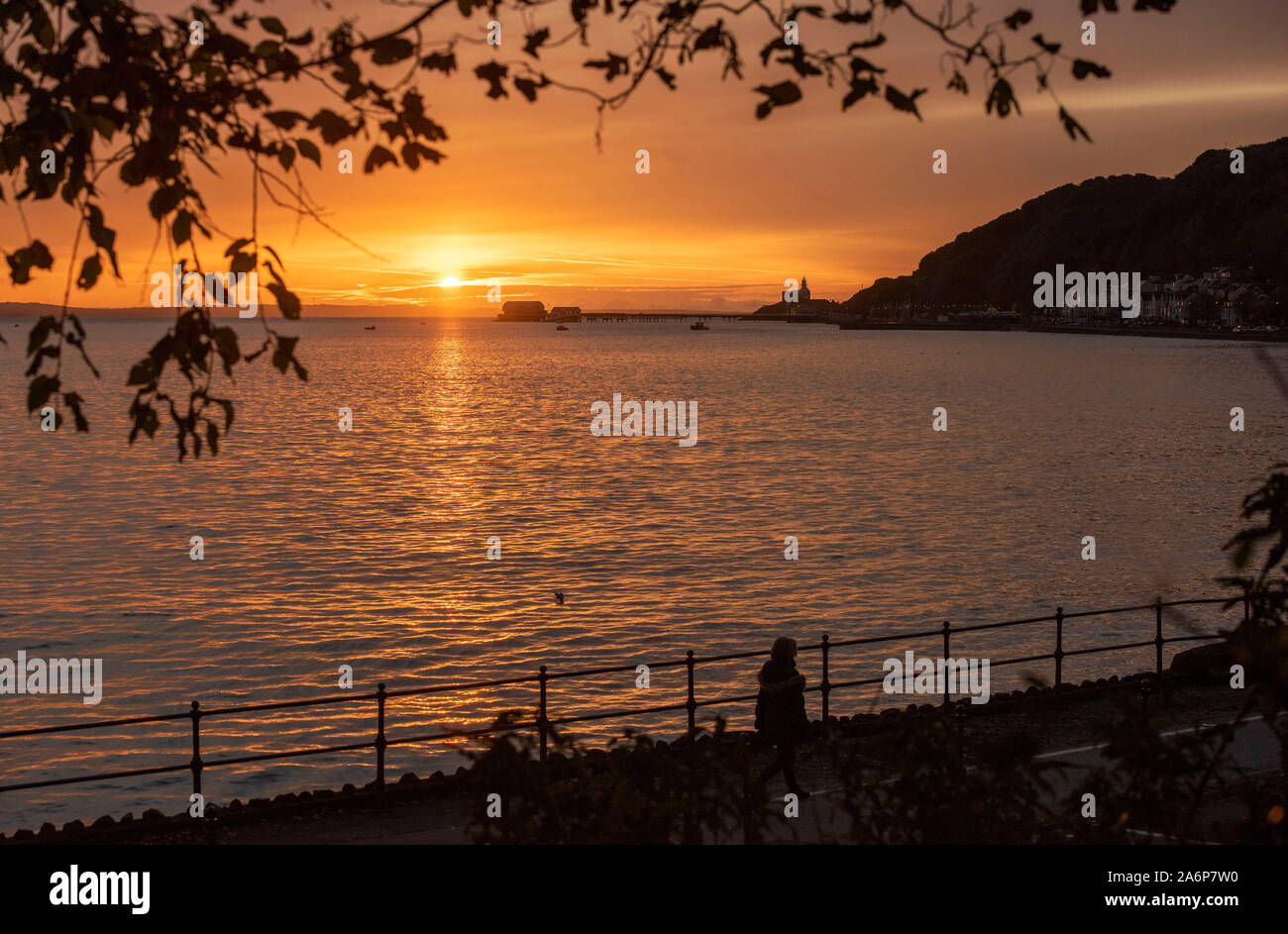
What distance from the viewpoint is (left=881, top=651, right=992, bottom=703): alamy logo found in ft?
83.1

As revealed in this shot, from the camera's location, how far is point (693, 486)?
6006 cm

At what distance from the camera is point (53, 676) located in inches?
1137

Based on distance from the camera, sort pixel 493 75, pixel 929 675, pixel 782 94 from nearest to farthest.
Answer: pixel 782 94, pixel 493 75, pixel 929 675

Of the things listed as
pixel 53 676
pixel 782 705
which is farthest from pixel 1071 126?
pixel 53 676

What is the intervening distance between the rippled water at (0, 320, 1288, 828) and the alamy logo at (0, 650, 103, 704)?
608 millimetres

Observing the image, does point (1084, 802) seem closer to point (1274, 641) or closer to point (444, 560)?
point (1274, 641)

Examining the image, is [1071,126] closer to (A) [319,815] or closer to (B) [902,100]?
(B) [902,100]

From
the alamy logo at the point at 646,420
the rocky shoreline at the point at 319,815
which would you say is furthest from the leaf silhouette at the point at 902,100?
the alamy logo at the point at 646,420

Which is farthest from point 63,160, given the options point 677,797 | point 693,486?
point 693,486

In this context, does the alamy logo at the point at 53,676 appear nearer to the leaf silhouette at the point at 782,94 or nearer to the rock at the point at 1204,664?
the rock at the point at 1204,664

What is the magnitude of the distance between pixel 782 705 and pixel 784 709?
4cm

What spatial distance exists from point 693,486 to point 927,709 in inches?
1823
